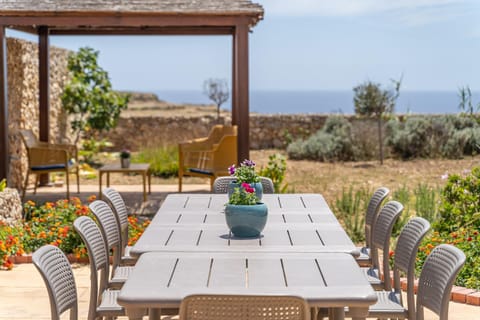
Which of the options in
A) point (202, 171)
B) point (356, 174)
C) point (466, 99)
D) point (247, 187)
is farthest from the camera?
point (356, 174)

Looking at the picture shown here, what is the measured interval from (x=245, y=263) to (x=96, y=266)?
929 mm

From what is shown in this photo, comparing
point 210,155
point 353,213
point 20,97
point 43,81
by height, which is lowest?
point 353,213

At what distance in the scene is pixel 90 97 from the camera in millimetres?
14922

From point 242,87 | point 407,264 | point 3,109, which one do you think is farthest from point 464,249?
point 3,109

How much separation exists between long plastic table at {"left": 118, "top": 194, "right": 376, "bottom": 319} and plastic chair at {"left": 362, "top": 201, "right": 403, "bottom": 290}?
0.32 metres

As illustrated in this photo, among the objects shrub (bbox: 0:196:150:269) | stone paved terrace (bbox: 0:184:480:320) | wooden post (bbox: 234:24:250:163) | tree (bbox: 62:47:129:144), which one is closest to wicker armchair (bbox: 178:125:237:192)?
wooden post (bbox: 234:24:250:163)

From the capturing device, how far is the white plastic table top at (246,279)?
3031 mm

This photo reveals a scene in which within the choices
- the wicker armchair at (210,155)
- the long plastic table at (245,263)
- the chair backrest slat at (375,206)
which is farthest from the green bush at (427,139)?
the long plastic table at (245,263)

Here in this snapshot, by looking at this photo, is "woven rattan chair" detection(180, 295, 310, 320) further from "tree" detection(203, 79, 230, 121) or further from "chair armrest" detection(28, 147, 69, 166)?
"tree" detection(203, 79, 230, 121)

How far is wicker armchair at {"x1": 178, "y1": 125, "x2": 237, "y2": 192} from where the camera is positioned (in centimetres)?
1001

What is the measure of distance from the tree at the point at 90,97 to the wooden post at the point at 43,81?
9.80ft

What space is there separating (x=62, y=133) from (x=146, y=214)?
572 cm

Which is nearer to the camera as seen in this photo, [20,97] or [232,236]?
[232,236]

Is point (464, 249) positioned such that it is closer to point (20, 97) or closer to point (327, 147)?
point (20, 97)
